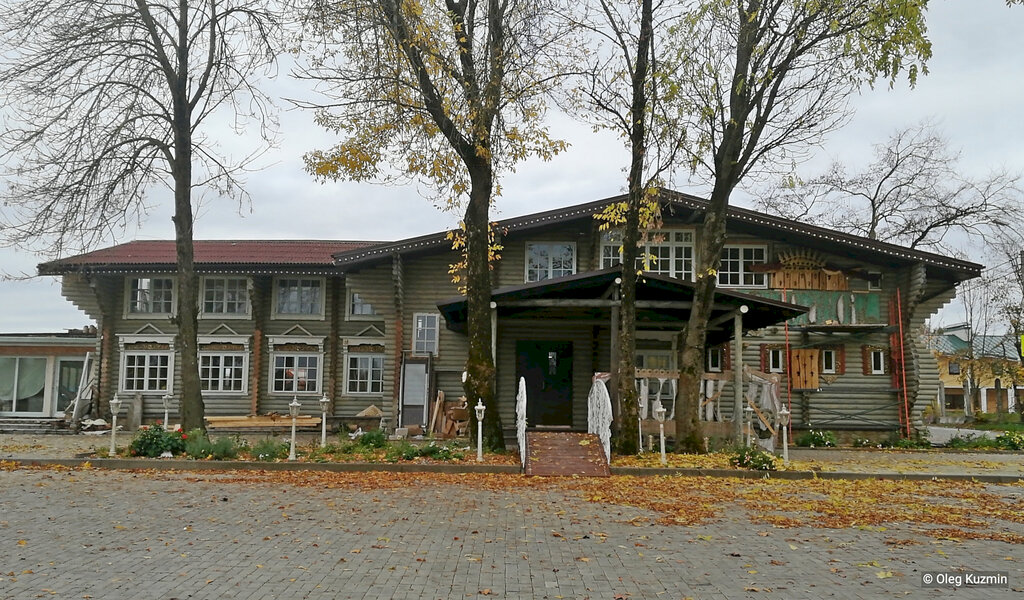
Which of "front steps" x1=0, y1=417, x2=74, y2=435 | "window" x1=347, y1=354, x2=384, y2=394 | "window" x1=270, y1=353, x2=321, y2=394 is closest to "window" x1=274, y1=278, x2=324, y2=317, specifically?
"window" x1=270, y1=353, x2=321, y2=394

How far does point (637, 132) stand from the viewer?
49.6 feet

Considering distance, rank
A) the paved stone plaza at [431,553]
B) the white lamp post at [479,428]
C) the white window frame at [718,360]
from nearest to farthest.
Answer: the paved stone plaza at [431,553] < the white lamp post at [479,428] < the white window frame at [718,360]

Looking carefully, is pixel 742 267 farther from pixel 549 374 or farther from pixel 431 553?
pixel 431 553

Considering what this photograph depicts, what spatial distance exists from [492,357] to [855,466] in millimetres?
7242

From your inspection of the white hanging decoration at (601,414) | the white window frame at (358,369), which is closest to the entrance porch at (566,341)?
the white hanging decoration at (601,414)

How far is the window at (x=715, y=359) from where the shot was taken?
70.9 ft

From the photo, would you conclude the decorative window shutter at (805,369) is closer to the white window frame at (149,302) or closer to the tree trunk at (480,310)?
the tree trunk at (480,310)

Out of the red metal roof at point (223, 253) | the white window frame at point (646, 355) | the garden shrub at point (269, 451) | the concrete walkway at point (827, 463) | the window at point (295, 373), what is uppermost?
the red metal roof at point (223, 253)

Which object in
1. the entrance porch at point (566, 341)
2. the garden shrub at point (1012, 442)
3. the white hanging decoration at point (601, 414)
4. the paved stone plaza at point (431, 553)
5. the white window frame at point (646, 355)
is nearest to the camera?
the paved stone plaza at point (431, 553)

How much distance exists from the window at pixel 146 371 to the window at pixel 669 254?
537 inches

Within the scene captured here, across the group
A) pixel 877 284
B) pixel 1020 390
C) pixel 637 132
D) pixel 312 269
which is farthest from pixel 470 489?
pixel 1020 390

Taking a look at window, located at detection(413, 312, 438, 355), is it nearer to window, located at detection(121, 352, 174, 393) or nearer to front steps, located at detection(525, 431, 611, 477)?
front steps, located at detection(525, 431, 611, 477)

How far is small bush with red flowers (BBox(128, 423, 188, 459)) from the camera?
14508 mm

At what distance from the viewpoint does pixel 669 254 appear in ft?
69.3
